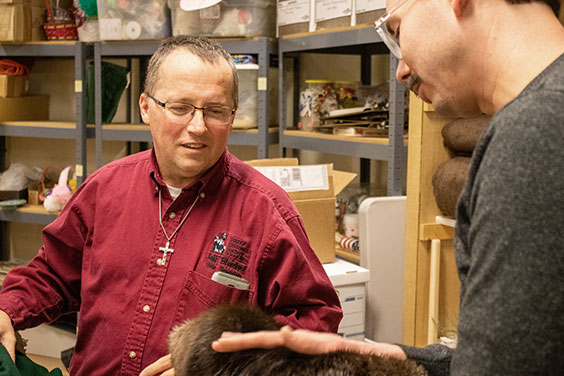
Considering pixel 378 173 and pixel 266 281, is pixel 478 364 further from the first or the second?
pixel 378 173

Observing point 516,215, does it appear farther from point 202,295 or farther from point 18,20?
point 18,20

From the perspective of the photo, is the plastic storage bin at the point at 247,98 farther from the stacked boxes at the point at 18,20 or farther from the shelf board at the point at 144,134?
the stacked boxes at the point at 18,20

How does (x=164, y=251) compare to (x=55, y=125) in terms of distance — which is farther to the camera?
(x=55, y=125)

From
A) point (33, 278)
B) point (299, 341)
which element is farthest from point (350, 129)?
point (299, 341)

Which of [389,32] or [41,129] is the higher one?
[389,32]

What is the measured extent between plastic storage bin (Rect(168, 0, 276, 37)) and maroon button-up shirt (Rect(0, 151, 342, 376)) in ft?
5.81

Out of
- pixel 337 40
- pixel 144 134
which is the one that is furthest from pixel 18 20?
pixel 337 40

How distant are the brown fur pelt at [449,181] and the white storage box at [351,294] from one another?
0.43m

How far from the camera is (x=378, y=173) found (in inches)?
149

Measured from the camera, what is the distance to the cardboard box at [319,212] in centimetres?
246

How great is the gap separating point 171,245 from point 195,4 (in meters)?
1.91

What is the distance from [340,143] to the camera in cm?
286

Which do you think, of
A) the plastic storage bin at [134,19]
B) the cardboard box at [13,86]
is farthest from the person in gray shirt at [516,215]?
the cardboard box at [13,86]

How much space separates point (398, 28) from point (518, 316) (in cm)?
49
